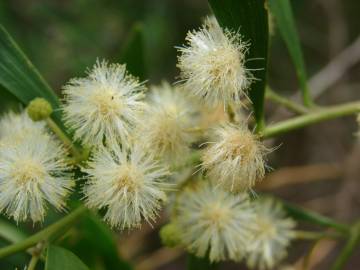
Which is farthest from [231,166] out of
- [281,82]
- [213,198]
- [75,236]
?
[281,82]

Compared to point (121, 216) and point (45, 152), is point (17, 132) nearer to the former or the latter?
point (45, 152)

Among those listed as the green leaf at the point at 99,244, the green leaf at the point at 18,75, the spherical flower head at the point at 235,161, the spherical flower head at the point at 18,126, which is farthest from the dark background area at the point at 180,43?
the spherical flower head at the point at 235,161

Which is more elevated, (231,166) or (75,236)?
(75,236)

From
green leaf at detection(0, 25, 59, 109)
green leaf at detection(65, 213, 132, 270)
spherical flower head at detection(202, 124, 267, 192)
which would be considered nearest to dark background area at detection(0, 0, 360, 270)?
green leaf at detection(65, 213, 132, 270)

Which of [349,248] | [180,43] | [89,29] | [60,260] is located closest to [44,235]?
[60,260]

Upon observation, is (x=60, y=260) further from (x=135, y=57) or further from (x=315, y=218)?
(x=315, y=218)

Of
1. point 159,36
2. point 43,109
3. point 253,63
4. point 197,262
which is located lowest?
point 197,262

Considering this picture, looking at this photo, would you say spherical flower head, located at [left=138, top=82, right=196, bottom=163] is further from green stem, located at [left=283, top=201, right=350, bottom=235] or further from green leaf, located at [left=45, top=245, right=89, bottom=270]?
green stem, located at [left=283, top=201, right=350, bottom=235]
